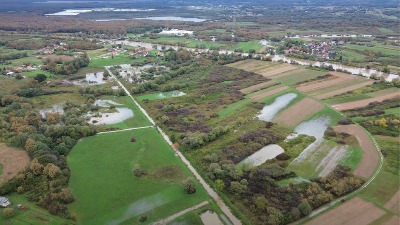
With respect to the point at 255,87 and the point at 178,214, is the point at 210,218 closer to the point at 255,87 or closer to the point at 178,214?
the point at 178,214

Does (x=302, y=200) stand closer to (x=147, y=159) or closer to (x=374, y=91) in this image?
(x=147, y=159)

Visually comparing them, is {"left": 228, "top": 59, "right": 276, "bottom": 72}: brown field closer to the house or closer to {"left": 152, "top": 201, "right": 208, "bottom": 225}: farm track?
{"left": 152, "top": 201, "right": 208, "bottom": 225}: farm track

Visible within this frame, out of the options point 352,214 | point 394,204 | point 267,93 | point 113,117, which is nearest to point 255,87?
point 267,93

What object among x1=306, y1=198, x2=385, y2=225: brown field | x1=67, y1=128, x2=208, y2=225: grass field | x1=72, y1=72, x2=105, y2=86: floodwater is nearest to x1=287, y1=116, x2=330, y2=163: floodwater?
x1=306, y1=198, x2=385, y2=225: brown field

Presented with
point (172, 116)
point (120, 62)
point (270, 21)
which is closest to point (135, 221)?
point (172, 116)

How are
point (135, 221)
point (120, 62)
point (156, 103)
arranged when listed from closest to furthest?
point (135, 221) < point (156, 103) < point (120, 62)

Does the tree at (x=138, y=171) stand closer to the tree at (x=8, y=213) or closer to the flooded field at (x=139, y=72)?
the tree at (x=8, y=213)

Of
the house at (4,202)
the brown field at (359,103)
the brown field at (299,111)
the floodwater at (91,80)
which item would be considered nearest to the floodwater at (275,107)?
the brown field at (299,111)
